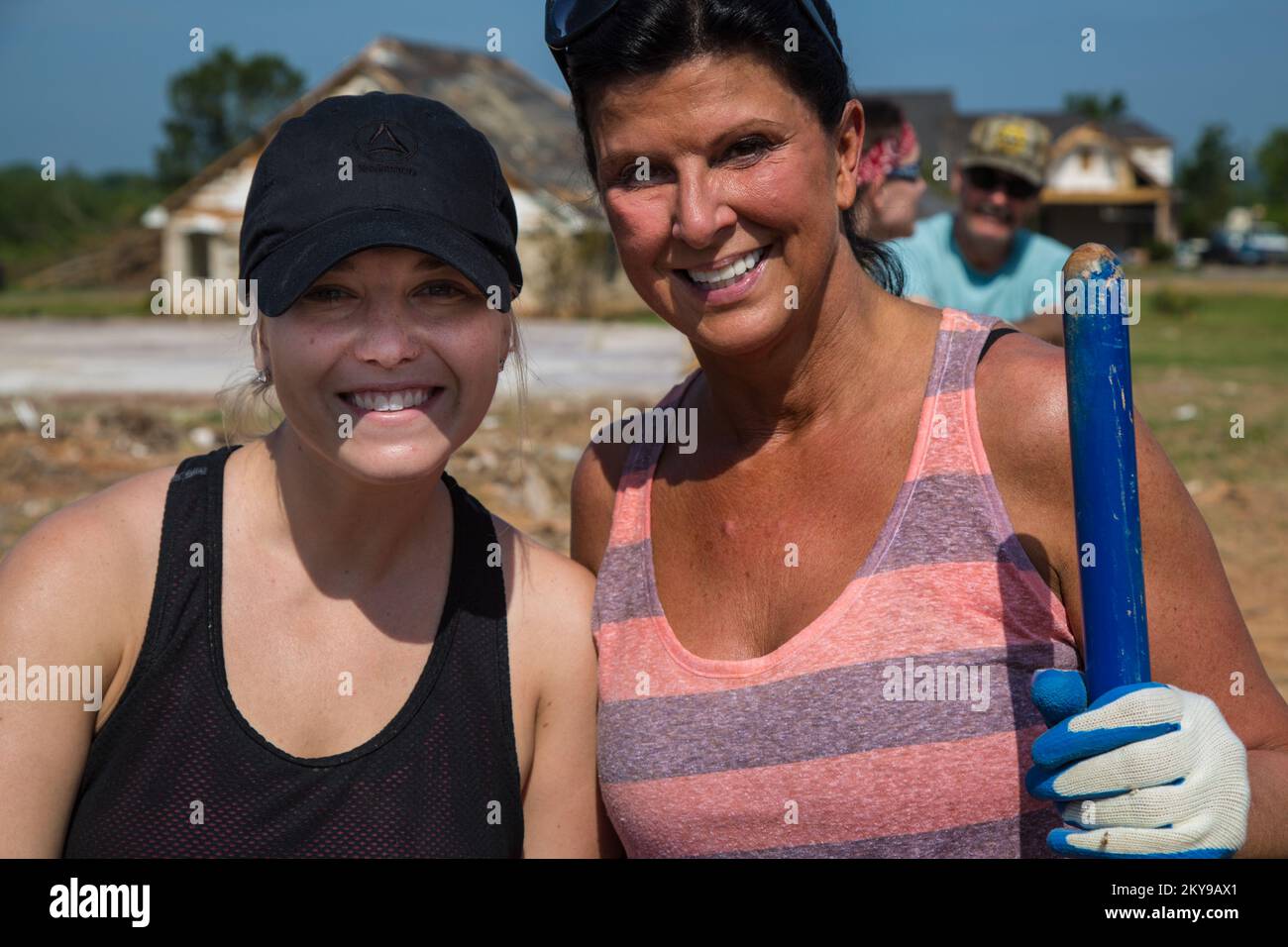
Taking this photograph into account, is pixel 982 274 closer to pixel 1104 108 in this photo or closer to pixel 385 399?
pixel 385 399

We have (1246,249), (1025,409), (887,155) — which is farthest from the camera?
(1246,249)

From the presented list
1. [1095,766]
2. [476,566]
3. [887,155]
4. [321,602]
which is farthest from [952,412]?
[887,155]

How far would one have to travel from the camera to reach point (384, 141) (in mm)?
2148

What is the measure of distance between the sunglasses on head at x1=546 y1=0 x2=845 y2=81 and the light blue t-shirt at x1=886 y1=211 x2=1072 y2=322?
13.0ft

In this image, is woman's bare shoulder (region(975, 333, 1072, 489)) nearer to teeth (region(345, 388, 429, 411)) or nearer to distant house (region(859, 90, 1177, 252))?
teeth (region(345, 388, 429, 411))

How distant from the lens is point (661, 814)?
2.27 meters

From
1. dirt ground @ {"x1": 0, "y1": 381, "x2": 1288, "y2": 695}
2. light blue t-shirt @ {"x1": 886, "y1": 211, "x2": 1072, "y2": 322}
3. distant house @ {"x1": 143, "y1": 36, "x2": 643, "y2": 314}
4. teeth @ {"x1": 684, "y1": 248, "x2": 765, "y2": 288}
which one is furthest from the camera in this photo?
distant house @ {"x1": 143, "y1": 36, "x2": 643, "y2": 314}

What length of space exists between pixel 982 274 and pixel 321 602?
4615 millimetres

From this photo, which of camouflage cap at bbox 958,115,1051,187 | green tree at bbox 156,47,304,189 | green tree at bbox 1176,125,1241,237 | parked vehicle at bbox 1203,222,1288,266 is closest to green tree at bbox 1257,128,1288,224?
green tree at bbox 1176,125,1241,237

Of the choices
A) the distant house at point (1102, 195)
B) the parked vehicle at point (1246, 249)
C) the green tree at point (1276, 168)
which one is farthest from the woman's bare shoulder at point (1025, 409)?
the green tree at point (1276, 168)

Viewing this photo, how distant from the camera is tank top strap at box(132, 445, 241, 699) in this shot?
2.13 meters

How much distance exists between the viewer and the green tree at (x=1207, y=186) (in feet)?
198

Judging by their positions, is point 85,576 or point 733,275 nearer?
point 85,576
